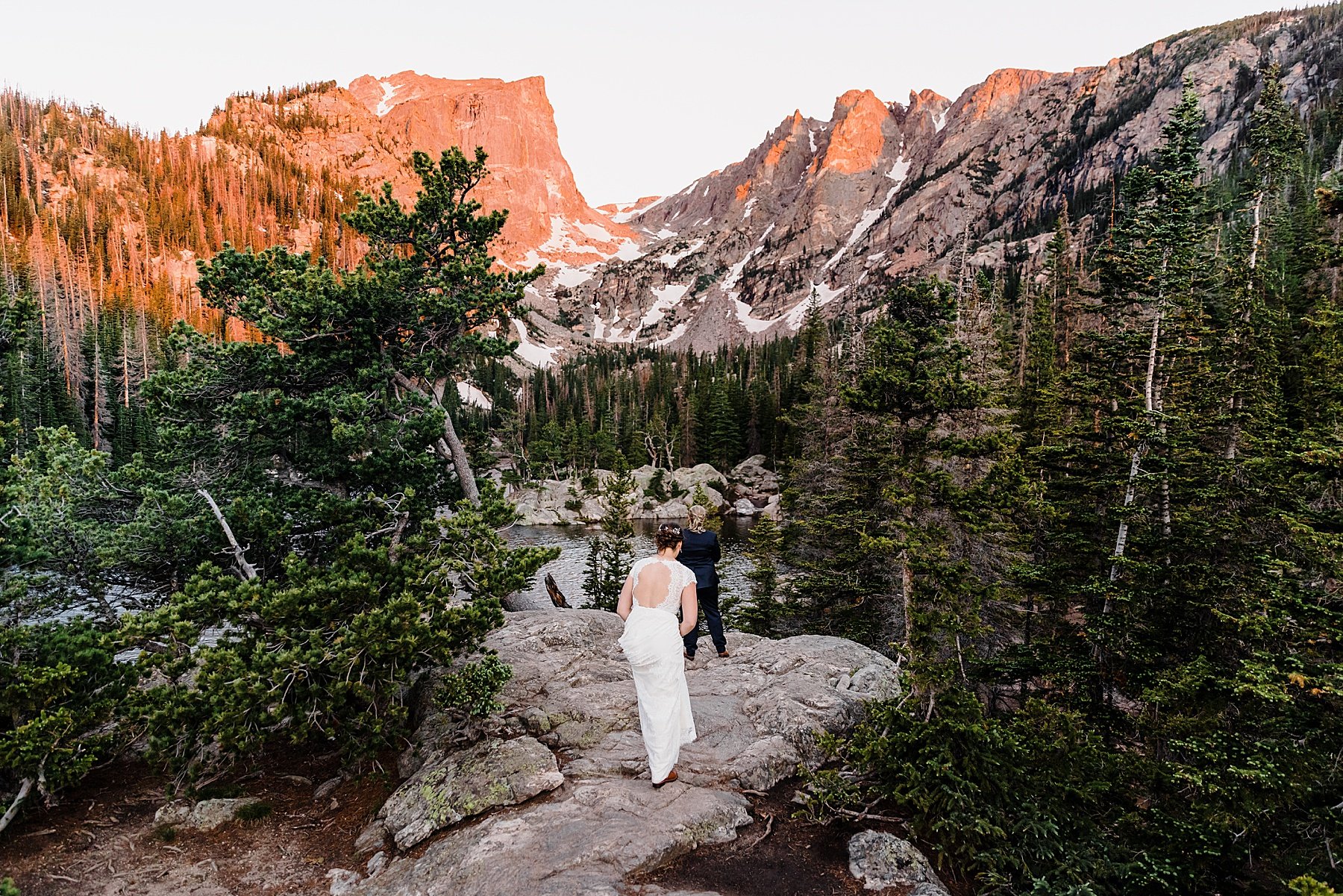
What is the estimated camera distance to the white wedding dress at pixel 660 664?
199 inches

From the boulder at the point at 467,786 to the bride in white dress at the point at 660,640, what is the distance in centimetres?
124

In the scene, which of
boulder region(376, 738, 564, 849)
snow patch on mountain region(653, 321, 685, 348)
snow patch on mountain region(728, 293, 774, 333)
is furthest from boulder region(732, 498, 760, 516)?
snow patch on mountain region(653, 321, 685, 348)

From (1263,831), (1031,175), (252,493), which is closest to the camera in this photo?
(1263,831)

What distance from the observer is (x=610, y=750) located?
21.0ft

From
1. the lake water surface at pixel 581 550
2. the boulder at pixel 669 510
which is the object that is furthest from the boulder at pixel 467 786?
the boulder at pixel 669 510

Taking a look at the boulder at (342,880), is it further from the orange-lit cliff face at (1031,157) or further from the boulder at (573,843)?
the orange-lit cliff face at (1031,157)

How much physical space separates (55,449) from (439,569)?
535 centimetres

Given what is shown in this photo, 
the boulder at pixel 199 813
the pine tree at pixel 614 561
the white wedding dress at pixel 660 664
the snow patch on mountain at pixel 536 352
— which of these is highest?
the snow patch on mountain at pixel 536 352

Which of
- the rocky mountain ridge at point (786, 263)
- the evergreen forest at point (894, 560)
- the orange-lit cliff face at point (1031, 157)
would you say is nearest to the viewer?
the evergreen forest at point (894, 560)

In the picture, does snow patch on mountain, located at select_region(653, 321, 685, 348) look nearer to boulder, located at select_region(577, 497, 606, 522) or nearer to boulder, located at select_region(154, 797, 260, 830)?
boulder, located at select_region(577, 497, 606, 522)

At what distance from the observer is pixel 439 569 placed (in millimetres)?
Answer: 7590

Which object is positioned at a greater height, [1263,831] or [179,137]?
[179,137]

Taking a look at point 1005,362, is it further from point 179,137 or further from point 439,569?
point 179,137

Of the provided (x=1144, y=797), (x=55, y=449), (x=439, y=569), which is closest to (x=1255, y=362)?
(x=1144, y=797)
